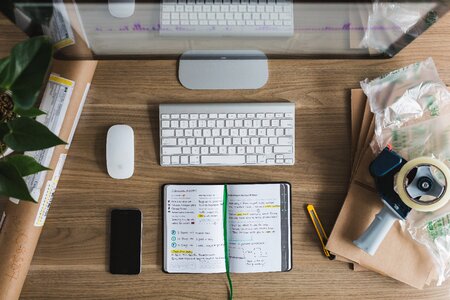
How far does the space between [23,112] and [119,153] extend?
0.82 feet

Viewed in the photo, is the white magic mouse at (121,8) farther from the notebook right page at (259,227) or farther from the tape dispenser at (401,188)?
the tape dispenser at (401,188)

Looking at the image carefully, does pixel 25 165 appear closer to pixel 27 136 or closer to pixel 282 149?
pixel 27 136

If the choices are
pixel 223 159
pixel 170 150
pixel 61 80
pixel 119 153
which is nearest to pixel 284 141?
pixel 223 159

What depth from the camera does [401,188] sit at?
0.90m

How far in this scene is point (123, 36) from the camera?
92 cm

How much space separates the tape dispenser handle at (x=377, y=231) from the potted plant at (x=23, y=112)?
0.58 metres

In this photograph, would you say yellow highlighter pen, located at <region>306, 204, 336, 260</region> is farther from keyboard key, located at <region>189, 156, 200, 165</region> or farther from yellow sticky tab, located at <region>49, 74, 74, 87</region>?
yellow sticky tab, located at <region>49, 74, 74, 87</region>

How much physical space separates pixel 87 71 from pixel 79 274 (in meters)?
0.40

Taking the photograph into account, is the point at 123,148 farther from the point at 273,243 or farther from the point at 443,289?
the point at 443,289

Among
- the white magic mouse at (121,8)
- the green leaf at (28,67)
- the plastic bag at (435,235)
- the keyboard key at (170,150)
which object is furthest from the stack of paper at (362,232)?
the green leaf at (28,67)

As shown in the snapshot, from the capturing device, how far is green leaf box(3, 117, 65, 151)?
2.26 feet

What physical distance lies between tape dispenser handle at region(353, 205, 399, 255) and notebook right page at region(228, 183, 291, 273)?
15 cm

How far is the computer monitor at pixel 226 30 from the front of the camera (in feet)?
2.76

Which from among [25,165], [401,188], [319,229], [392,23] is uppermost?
[392,23]
